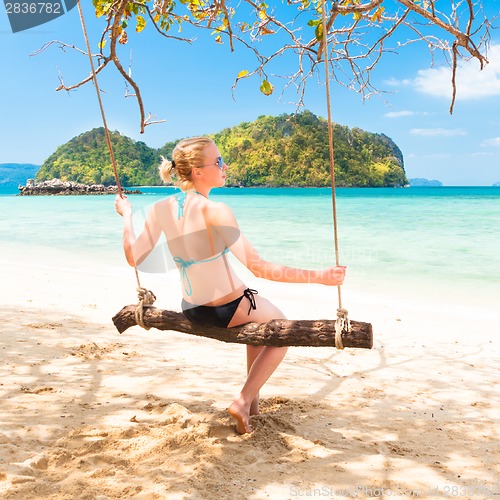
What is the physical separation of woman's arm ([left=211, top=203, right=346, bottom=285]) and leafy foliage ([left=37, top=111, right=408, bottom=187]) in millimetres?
37201

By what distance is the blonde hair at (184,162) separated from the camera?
2178 mm

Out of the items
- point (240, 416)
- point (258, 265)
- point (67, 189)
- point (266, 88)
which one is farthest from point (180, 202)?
point (67, 189)

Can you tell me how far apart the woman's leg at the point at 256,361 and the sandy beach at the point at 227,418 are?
12 cm

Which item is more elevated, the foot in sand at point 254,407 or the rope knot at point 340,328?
the rope knot at point 340,328

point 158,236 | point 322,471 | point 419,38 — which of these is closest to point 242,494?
point 322,471

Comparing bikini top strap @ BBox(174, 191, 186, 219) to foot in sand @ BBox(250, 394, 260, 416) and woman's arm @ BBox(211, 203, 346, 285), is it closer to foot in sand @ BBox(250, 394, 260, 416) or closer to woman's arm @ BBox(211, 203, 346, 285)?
woman's arm @ BBox(211, 203, 346, 285)

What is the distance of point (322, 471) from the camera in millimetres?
2084

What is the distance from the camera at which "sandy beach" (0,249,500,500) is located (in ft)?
6.48

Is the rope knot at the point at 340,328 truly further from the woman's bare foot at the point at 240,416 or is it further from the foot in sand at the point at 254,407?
the foot in sand at the point at 254,407

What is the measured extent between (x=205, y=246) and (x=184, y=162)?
360 millimetres

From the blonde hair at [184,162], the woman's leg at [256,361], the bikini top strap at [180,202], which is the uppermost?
the blonde hair at [184,162]

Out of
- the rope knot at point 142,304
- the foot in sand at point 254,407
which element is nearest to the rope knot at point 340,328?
the foot in sand at point 254,407

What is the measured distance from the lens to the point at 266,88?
3.87 m

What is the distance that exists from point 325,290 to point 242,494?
6110mm
